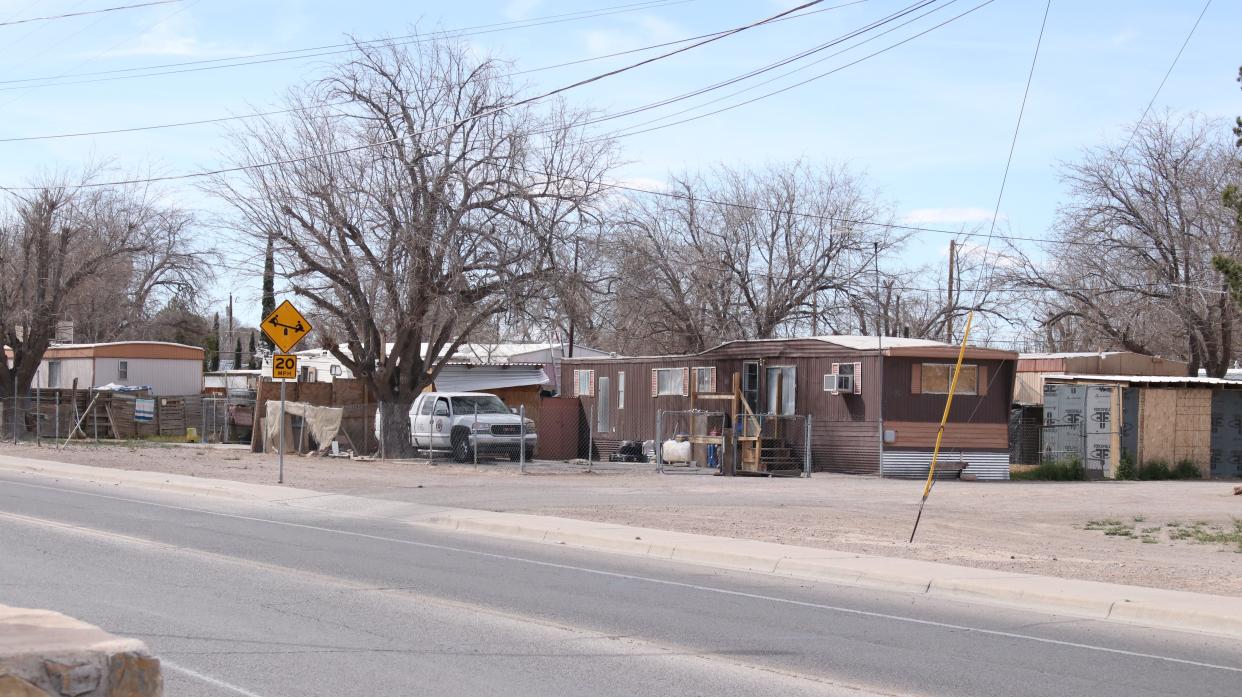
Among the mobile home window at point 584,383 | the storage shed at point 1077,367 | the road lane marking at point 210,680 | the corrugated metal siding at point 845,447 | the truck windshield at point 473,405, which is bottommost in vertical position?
the road lane marking at point 210,680

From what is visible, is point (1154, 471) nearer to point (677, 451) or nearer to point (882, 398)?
point (882, 398)

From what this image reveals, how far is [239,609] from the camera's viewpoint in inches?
388

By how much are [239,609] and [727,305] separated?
37.4 m

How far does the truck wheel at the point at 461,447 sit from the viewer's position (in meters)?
32.0

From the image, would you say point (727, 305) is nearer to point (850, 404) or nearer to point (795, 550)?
point (850, 404)

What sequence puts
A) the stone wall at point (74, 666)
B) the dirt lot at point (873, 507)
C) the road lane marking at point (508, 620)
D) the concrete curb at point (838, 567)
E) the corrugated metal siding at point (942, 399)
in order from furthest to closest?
the corrugated metal siding at point (942, 399) < the dirt lot at point (873, 507) < the concrete curb at point (838, 567) < the road lane marking at point (508, 620) < the stone wall at point (74, 666)

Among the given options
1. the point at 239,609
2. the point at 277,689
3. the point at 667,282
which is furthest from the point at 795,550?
the point at 667,282

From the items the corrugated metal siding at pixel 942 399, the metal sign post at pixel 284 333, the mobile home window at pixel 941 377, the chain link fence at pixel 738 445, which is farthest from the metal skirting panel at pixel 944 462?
the metal sign post at pixel 284 333

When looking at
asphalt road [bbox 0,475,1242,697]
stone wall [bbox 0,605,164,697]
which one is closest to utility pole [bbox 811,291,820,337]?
asphalt road [bbox 0,475,1242,697]

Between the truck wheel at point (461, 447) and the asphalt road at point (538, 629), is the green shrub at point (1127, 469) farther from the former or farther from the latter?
the asphalt road at point (538, 629)

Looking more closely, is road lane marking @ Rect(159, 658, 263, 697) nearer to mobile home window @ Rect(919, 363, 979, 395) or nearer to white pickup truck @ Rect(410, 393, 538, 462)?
white pickup truck @ Rect(410, 393, 538, 462)

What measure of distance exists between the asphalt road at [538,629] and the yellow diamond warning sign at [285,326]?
8225 mm

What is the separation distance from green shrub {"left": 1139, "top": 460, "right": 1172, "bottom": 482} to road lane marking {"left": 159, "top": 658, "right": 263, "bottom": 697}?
2893 centimetres

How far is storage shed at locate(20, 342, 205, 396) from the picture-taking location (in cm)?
4503
